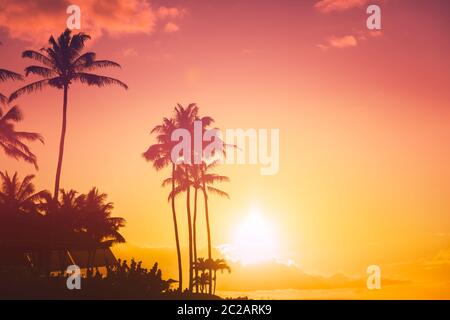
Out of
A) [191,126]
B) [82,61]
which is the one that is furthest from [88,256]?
[82,61]

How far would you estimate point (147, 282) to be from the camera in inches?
1442

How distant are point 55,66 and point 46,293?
16036 mm

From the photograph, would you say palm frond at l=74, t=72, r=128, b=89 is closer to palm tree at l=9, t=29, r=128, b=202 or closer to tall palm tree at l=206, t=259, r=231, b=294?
palm tree at l=9, t=29, r=128, b=202

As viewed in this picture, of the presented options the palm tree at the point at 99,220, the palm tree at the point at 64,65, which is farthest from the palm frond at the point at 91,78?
the palm tree at the point at 99,220

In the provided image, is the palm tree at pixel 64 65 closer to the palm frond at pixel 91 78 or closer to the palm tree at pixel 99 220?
the palm frond at pixel 91 78

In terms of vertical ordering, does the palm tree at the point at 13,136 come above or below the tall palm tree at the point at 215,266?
above

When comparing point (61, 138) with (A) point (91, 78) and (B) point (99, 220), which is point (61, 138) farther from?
(B) point (99, 220)

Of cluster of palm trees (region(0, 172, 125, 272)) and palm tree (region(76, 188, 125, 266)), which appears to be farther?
palm tree (region(76, 188, 125, 266))

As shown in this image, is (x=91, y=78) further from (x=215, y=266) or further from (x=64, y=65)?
(x=215, y=266)

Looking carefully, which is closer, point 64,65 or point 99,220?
point 64,65

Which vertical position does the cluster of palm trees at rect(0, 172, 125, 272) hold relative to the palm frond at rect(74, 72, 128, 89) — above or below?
below

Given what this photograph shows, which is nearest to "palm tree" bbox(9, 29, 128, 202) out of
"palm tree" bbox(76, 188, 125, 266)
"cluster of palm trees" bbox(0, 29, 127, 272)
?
"cluster of palm trees" bbox(0, 29, 127, 272)

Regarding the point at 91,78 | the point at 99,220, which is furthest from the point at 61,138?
the point at 99,220
